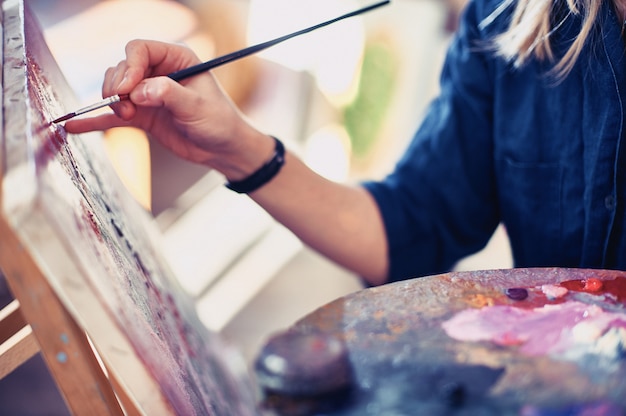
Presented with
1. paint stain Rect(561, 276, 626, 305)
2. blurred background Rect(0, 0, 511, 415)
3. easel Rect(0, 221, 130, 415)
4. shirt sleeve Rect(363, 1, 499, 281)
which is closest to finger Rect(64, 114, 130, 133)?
easel Rect(0, 221, 130, 415)

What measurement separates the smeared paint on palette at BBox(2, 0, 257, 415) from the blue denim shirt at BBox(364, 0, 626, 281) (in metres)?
0.39

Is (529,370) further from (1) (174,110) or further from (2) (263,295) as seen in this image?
(2) (263,295)

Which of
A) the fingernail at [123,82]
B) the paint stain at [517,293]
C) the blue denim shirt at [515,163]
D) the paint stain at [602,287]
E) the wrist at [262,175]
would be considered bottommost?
the paint stain at [602,287]

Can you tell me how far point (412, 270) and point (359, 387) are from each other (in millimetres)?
582

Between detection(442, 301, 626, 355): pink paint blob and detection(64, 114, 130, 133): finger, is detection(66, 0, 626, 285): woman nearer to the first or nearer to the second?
detection(64, 114, 130, 133): finger

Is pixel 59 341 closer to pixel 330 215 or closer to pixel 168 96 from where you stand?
pixel 168 96

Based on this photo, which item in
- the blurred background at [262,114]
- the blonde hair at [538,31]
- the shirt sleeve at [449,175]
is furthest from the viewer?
the blurred background at [262,114]

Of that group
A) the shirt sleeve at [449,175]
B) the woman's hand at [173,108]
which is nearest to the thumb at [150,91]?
the woman's hand at [173,108]

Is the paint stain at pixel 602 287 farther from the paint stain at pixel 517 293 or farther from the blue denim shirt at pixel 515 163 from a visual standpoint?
the blue denim shirt at pixel 515 163

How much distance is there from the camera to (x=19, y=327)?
74 cm

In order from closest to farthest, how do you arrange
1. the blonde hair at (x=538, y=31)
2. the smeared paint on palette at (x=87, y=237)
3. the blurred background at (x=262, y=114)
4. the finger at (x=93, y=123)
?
the smeared paint on palette at (x=87, y=237) < the finger at (x=93, y=123) < the blonde hair at (x=538, y=31) < the blurred background at (x=262, y=114)

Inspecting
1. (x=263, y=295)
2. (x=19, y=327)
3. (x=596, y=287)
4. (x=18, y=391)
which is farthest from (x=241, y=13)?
(x=596, y=287)

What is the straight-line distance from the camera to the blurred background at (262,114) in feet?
5.82

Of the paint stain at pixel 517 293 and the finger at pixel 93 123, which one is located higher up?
the finger at pixel 93 123
